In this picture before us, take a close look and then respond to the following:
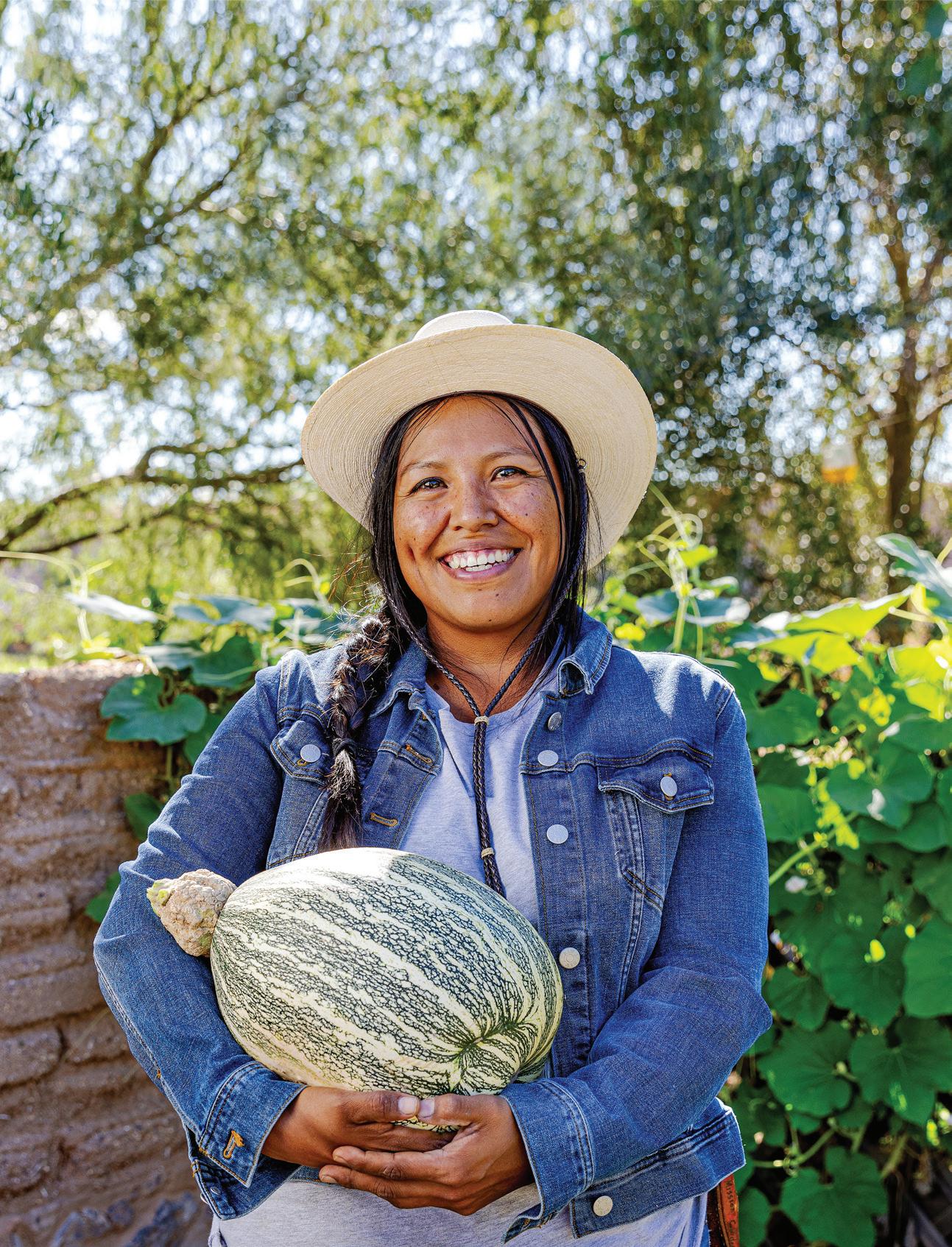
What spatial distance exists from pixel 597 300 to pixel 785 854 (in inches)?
141

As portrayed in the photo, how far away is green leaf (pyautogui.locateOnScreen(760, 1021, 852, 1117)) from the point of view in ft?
7.70

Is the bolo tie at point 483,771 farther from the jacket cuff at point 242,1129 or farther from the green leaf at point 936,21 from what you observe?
the green leaf at point 936,21

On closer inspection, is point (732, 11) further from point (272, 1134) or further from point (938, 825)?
point (272, 1134)

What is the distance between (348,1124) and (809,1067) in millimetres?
1580

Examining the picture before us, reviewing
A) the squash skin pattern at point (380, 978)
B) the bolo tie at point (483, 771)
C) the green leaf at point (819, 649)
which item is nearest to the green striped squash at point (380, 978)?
the squash skin pattern at point (380, 978)

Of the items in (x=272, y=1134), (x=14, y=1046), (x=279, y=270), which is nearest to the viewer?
(x=272, y=1134)

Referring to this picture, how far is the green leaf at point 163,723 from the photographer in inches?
90.7

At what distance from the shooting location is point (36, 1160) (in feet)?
7.35

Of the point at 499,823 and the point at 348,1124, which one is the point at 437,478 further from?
the point at 348,1124

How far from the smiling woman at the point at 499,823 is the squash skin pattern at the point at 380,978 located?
0.03 meters

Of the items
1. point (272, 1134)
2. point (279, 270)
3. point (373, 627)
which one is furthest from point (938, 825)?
point (279, 270)

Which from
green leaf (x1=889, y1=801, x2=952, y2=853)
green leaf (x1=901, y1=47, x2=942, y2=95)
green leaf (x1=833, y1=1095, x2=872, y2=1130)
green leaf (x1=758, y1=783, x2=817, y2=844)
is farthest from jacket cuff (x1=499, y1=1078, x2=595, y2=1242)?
green leaf (x1=901, y1=47, x2=942, y2=95)

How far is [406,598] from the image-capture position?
1896mm

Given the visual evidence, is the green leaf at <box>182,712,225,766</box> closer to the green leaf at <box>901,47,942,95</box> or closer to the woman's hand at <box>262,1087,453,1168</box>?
the woman's hand at <box>262,1087,453,1168</box>
